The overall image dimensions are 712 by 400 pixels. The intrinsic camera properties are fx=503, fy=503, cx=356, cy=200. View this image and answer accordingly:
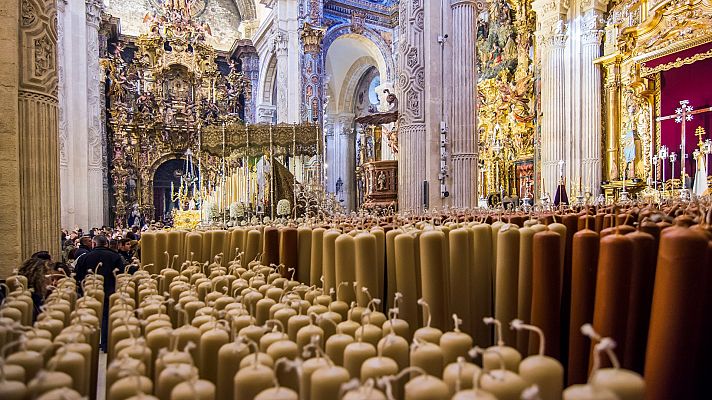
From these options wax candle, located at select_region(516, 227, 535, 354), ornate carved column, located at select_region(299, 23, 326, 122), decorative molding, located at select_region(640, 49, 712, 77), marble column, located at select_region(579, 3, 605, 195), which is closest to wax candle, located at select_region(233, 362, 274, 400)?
wax candle, located at select_region(516, 227, 535, 354)

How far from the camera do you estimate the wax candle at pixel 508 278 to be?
6.31 ft

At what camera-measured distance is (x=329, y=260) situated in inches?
99.0

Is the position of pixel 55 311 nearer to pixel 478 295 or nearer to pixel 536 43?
pixel 478 295

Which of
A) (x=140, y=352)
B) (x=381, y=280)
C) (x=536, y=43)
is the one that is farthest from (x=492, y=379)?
(x=536, y=43)

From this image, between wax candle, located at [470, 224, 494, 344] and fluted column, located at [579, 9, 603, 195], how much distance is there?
12.5m

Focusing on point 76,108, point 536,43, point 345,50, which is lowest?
point 76,108

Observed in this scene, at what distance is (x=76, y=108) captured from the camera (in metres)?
13.1

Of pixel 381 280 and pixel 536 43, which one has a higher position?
pixel 536 43

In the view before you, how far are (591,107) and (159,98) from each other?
638 inches

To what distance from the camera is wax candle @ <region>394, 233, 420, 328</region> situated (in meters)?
2.11

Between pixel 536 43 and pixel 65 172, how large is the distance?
1399cm

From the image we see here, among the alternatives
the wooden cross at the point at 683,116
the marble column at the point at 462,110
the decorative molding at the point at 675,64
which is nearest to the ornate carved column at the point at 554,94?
the decorative molding at the point at 675,64

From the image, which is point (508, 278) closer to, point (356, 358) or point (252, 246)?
point (356, 358)

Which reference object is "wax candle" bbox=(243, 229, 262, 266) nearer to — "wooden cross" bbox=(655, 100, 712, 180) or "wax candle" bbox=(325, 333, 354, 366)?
"wax candle" bbox=(325, 333, 354, 366)
